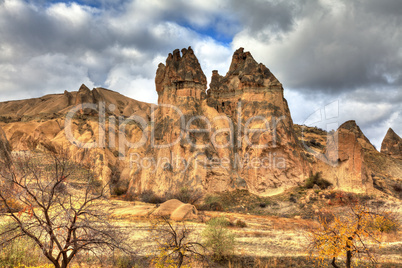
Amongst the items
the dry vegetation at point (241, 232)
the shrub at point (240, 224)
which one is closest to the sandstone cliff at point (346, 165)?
the dry vegetation at point (241, 232)

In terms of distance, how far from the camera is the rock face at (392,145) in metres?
57.5

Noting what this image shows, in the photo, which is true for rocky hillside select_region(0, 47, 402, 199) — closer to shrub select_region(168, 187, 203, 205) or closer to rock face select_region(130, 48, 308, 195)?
rock face select_region(130, 48, 308, 195)

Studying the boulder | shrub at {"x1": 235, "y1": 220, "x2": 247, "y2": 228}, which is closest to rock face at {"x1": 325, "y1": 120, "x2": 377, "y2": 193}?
shrub at {"x1": 235, "y1": 220, "x2": 247, "y2": 228}

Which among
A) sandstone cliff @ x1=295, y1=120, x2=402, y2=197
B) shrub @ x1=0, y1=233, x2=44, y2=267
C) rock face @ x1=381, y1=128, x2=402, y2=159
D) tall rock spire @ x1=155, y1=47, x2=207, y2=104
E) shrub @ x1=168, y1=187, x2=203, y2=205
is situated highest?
tall rock spire @ x1=155, y1=47, x2=207, y2=104

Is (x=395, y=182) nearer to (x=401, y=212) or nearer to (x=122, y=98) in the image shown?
(x=401, y=212)

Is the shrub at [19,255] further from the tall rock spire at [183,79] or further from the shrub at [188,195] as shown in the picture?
the tall rock spire at [183,79]

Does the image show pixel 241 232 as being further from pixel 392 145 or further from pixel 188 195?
pixel 392 145

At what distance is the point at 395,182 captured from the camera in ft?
119

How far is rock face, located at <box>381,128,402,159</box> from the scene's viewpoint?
5750 cm

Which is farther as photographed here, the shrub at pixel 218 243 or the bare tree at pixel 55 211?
the shrub at pixel 218 243

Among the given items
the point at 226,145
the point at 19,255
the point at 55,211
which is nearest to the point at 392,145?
the point at 226,145

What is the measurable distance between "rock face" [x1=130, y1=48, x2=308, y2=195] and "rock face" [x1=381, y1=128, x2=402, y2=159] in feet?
111

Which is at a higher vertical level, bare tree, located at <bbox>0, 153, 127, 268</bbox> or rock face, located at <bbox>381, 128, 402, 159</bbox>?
rock face, located at <bbox>381, 128, 402, 159</bbox>

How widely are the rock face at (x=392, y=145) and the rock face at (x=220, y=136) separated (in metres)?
33.7
